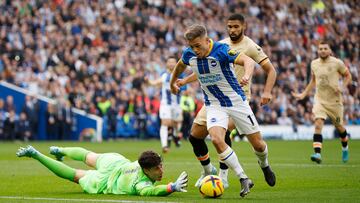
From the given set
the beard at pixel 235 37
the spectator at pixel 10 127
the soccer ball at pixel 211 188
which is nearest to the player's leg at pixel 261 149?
the soccer ball at pixel 211 188

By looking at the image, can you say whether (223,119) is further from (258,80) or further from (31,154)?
(258,80)

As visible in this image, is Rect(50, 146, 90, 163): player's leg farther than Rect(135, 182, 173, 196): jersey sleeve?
Yes

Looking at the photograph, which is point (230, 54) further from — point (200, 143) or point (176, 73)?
point (200, 143)

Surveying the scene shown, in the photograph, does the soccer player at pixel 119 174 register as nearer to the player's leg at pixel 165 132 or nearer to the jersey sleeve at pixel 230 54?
the jersey sleeve at pixel 230 54

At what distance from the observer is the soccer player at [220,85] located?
39.8 ft

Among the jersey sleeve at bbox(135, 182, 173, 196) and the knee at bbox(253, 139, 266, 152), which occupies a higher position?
the knee at bbox(253, 139, 266, 152)

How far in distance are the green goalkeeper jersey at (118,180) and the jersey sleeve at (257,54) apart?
251 centimetres

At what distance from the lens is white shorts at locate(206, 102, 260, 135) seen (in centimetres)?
1240

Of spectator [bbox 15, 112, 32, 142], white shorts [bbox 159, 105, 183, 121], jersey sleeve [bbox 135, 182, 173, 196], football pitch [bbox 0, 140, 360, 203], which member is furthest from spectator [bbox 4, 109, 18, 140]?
jersey sleeve [bbox 135, 182, 173, 196]

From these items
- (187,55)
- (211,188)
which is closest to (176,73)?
(187,55)

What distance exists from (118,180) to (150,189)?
1.92ft

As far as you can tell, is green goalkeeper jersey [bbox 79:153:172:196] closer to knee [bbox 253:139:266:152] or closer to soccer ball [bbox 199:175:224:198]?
soccer ball [bbox 199:175:224:198]

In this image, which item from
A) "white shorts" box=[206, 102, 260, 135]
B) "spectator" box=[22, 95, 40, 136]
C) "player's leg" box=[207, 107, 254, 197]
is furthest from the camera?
"spectator" box=[22, 95, 40, 136]

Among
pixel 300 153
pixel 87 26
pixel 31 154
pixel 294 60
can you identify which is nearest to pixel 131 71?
pixel 87 26
